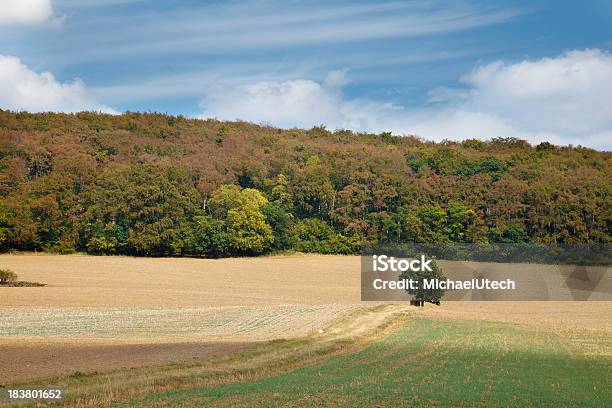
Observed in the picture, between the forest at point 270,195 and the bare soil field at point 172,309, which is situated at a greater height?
the forest at point 270,195

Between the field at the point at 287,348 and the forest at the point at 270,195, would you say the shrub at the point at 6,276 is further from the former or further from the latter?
the forest at the point at 270,195

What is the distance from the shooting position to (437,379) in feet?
71.5

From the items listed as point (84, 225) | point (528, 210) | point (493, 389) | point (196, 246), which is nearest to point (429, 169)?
point (528, 210)

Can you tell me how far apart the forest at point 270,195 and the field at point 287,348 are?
29.2 m

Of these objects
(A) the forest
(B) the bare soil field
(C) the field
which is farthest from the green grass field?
(A) the forest

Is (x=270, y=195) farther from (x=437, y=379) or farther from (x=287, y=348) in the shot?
(x=437, y=379)

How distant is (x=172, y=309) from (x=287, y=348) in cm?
2325

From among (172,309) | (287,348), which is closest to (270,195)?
(172,309)

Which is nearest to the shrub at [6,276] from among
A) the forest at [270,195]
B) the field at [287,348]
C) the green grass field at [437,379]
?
the field at [287,348]

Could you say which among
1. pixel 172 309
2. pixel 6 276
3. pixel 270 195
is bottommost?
pixel 172 309

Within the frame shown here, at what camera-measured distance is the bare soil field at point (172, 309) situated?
28931mm

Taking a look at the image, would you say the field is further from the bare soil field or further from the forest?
the forest

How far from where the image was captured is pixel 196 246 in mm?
99438

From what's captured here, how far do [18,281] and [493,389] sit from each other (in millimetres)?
56639
